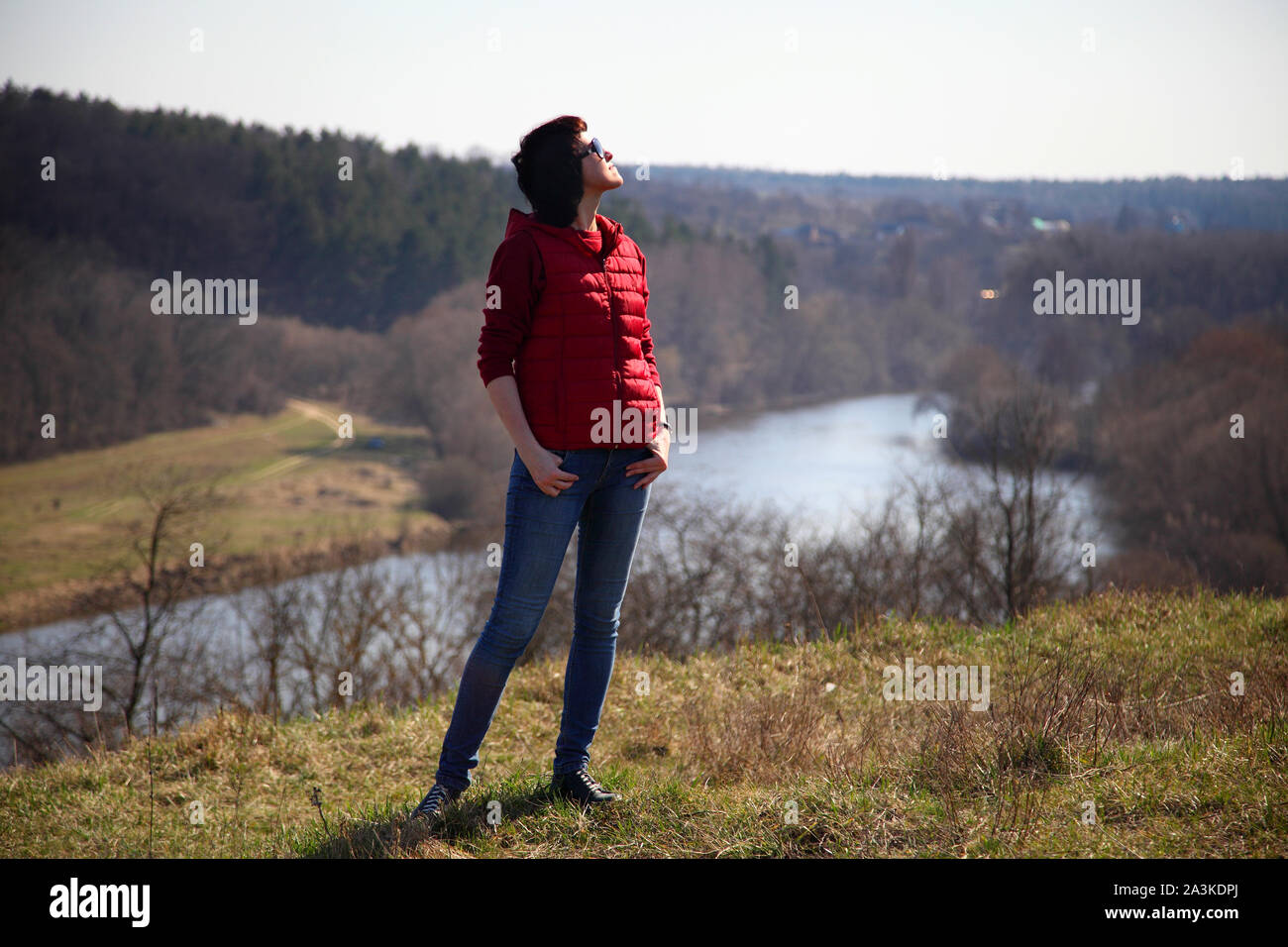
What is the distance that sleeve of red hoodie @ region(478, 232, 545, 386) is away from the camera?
8.70 feet

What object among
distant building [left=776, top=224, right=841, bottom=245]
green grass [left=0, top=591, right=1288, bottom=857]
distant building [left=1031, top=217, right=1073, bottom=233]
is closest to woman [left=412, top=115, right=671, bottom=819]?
green grass [left=0, top=591, right=1288, bottom=857]

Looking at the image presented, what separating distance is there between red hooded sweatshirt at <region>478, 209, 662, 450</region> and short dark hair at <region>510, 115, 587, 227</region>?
0.05m

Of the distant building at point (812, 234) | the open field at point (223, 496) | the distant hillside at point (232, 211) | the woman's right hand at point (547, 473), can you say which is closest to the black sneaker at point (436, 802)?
the woman's right hand at point (547, 473)

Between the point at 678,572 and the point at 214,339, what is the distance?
37.3 meters

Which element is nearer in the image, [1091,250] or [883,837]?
[883,837]

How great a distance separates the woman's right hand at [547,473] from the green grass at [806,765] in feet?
2.94

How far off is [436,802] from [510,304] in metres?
1.37

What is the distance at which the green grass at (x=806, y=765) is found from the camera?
2559mm

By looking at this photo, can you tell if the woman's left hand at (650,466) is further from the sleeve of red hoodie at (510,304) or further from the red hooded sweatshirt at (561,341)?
the sleeve of red hoodie at (510,304)

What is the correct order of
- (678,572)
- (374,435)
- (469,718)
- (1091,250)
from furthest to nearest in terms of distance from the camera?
1. (1091,250)
2. (374,435)
3. (678,572)
4. (469,718)

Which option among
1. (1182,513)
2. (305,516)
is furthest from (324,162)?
(1182,513)

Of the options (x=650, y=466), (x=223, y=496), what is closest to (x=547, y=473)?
(x=650, y=466)
